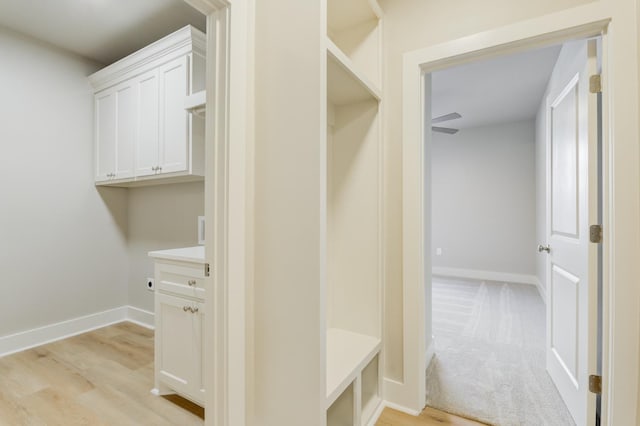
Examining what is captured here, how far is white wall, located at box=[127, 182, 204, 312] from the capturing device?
2.81m

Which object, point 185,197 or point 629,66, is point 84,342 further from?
point 629,66

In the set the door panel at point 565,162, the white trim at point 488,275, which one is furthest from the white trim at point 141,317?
the white trim at point 488,275

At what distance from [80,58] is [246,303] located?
3.45 meters

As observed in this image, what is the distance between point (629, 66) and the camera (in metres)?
1.24

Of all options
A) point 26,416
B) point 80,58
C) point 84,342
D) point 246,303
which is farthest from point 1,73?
point 246,303

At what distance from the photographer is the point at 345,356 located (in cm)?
155

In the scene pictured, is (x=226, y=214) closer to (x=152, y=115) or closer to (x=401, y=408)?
(x=401, y=408)

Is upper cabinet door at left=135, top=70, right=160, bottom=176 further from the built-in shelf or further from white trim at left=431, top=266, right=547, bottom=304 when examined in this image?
white trim at left=431, top=266, right=547, bottom=304

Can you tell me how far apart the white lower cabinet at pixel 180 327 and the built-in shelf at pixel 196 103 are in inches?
44.9

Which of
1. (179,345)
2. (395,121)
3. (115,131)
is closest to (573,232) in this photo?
(395,121)

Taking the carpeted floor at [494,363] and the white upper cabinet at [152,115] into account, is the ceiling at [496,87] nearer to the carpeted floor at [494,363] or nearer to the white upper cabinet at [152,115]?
the white upper cabinet at [152,115]

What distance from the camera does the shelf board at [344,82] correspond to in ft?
4.30

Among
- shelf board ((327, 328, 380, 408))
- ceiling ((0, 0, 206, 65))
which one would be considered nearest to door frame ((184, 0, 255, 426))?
shelf board ((327, 328, 380, 408))

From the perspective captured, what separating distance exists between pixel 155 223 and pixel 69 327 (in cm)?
130
